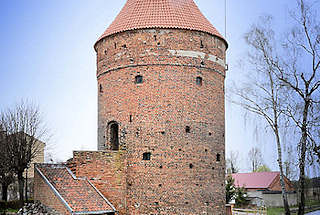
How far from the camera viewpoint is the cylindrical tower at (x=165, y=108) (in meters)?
16.0

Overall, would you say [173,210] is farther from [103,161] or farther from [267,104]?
[267,104]

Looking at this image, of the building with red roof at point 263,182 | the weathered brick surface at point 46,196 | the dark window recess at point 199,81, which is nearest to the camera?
the weathered brick surface at point 46,196

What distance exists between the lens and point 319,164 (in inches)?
581

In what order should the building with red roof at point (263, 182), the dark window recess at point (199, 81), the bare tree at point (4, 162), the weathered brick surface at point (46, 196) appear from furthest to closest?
the building with red roof at point (263, 182), the bare tree at point (4, 162), the dark window recess at point (199, 81), the weathered brick surface at point (46, 196)

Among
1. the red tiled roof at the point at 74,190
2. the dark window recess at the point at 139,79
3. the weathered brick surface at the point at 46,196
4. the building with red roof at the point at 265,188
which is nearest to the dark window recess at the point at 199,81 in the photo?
the dark window recess at the point at 139,79

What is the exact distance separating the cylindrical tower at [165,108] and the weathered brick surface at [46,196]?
302 centimetres

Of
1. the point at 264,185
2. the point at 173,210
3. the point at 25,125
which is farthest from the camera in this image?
the point at 264,185

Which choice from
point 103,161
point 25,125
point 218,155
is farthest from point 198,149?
point 25,125

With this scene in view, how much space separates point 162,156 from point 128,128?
6.17 ft

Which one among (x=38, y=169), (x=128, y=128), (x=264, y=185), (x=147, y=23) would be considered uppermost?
(x=147, y=23)

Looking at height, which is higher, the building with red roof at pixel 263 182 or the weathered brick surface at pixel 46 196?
the weathered brick surface at pixel 46 196

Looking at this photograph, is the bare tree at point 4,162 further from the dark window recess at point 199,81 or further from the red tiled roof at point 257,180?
the red tiled roof at point 257,180

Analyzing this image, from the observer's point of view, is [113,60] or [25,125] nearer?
[113,60]

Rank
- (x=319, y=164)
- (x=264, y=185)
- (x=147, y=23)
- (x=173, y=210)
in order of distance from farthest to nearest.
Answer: (x=264, y=185) < (x=147, y=23) < (x=173, y=210) < (x=319, y=164)
